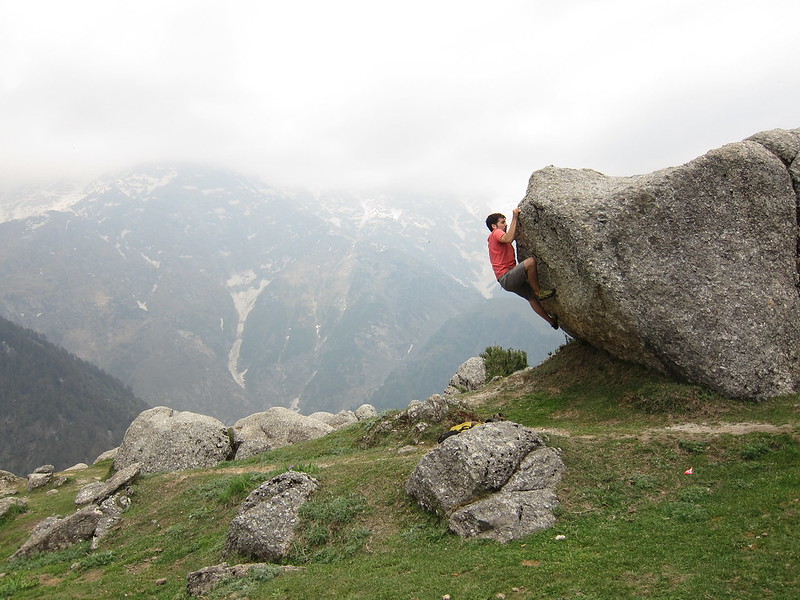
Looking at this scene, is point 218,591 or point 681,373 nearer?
point 218,591

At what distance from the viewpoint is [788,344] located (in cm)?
2342

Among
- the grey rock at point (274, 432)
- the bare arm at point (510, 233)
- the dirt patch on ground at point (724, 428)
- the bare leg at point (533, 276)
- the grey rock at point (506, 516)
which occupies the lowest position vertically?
the grey rock at point (274, 432)

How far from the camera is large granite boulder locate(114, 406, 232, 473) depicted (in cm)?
4394

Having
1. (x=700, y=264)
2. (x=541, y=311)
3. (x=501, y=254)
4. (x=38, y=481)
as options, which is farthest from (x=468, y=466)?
(x=38, y=481)

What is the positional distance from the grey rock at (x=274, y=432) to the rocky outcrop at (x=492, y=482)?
2912 centimetres

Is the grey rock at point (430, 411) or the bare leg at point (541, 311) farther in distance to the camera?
the grey rock at point (430, 411)

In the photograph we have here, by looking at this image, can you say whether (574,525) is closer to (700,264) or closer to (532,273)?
→ (532,273)

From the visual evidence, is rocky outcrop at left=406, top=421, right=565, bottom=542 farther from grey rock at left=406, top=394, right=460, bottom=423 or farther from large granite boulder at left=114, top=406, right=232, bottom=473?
large granite boulder at left=114, top=406, right=232, bottom=473

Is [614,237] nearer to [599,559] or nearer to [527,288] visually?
[527,288]

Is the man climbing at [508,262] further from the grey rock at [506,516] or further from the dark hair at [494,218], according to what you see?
the grey rock at [506,516]

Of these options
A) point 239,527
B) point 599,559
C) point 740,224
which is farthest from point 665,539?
point 740,224

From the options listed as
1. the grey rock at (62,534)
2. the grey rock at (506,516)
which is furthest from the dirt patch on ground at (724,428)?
the grey rock at (62,534)

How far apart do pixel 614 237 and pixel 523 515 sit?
14117 millimetres

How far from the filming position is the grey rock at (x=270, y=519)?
18.6 metres
